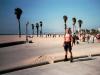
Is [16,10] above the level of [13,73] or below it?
above

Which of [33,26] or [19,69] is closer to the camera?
[19,69]

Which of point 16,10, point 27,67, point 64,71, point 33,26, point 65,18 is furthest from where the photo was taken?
point 33,26

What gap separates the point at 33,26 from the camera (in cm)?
15175

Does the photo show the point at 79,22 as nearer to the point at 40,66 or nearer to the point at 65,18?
the point at 65,18

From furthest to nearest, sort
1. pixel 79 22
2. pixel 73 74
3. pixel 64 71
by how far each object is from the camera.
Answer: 1. pixel 79 22
2. pixel 64 71
3. pixel 73 74

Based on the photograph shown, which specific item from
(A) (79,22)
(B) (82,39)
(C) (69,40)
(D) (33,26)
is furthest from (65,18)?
(C) (69,40)

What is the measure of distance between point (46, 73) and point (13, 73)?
1.14 meters

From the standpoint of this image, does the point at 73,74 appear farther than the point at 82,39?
No

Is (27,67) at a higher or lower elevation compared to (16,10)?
lower

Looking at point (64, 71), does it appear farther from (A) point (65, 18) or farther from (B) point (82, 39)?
(A) point (65, 18)

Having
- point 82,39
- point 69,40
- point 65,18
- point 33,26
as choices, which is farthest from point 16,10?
point 69,40

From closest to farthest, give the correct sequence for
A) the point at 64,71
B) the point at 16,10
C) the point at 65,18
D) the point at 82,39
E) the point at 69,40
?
the point at 64,71 → the point at 69,40 → the point at 82,39 → the point at 16,10 → the point at 65,18

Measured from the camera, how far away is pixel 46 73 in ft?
22.6

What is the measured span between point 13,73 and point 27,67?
999mm
